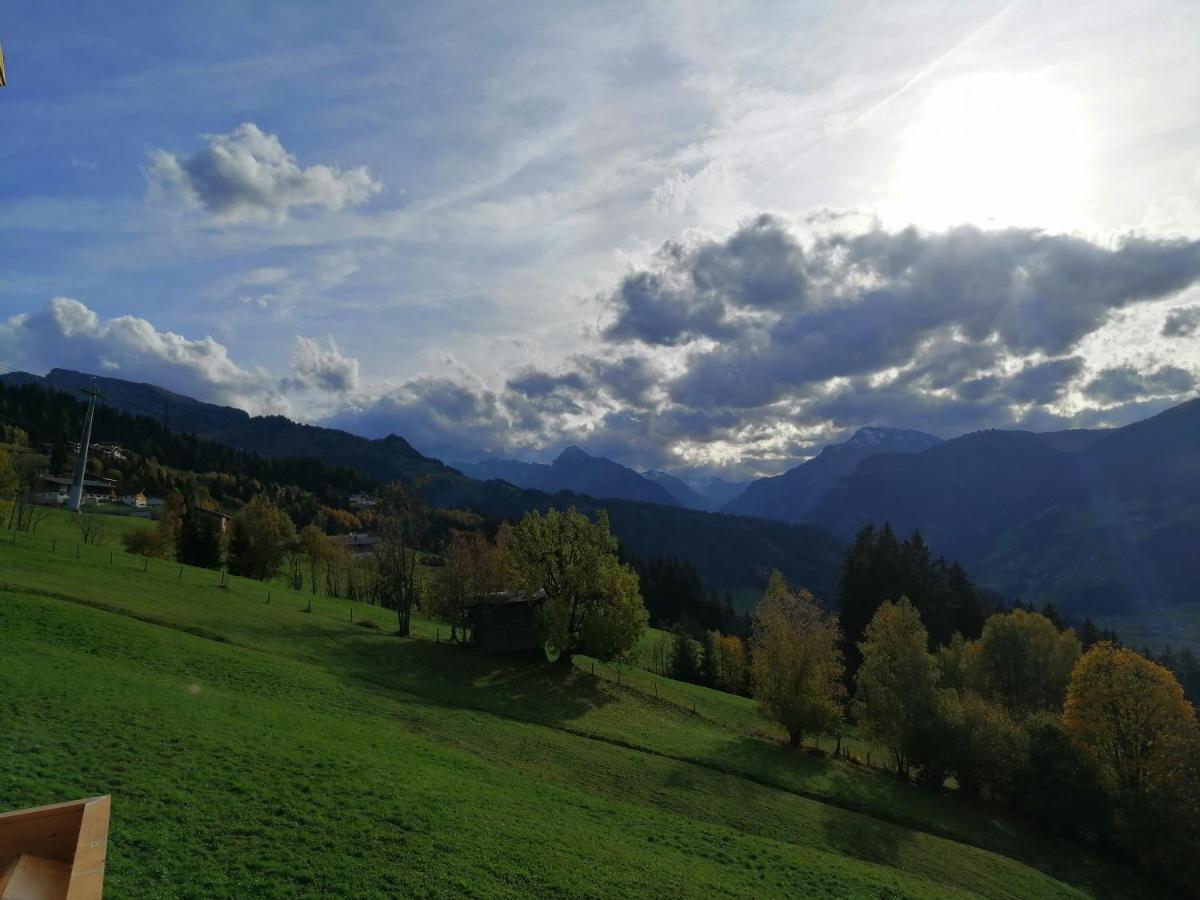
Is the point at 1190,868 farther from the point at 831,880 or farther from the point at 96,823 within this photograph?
the point at 96,823

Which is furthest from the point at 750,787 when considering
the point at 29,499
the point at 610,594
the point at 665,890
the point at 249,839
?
the point at 29,499

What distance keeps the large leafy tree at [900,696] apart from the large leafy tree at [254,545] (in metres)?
80.9

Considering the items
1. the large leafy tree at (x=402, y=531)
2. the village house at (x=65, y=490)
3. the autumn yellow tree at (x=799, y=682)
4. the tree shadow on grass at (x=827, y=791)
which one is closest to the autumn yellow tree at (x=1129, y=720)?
the tree shadow on grass at (x=827, y=791)

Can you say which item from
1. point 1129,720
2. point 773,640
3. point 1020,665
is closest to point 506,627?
point 773,640

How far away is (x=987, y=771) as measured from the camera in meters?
51.3

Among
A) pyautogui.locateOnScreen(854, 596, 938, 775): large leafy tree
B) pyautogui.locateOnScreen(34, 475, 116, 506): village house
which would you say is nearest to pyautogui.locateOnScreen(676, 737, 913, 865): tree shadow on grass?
pyautogui.locateOnScreen(854, 596, 938, 775): large leafy tree

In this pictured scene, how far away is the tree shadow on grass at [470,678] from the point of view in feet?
154

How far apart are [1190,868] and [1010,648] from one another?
121 ft

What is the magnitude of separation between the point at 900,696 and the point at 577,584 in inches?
1193

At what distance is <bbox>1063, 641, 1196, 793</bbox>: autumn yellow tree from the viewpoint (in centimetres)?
4909

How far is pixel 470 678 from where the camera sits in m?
53.9

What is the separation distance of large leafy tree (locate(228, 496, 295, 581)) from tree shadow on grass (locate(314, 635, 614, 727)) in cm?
4141

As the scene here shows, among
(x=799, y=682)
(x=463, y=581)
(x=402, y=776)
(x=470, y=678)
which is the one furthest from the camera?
(x=463, y=581)

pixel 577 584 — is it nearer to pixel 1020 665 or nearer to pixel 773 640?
pixel 773 640
